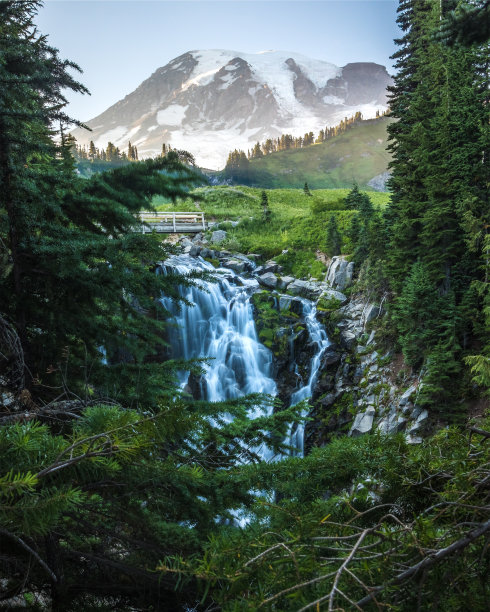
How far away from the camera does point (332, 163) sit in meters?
118

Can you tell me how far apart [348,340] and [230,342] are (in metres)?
6.82

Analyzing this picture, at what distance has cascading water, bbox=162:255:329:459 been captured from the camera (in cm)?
1938

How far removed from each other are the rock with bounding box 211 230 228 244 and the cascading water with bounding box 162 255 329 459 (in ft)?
26.8

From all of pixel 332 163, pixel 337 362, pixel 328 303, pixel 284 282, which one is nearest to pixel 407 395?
pixel 337 362

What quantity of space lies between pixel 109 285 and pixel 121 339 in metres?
0.72

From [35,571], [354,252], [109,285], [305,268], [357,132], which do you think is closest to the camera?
[35,571]

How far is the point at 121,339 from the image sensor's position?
13.9 ft

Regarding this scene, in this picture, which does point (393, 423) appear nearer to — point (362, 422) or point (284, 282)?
point (362, 422)

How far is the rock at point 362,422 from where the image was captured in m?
14.7

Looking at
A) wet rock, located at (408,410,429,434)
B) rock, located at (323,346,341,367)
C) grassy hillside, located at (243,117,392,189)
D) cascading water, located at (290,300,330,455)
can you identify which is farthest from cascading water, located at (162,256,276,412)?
grassy hillside, located at (243,117,392,189)

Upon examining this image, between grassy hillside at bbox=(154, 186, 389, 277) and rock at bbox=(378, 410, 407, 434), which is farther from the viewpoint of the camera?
grassy hillside at bbox=(154, 186, 389, 277)

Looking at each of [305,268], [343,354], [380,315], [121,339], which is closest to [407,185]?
[380,315]

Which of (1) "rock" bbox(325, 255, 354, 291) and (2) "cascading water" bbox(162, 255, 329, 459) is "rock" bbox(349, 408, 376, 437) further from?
(1) "rock" bbox(325, 255, 354, 291)

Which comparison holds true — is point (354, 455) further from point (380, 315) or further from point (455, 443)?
point (380, 315)
